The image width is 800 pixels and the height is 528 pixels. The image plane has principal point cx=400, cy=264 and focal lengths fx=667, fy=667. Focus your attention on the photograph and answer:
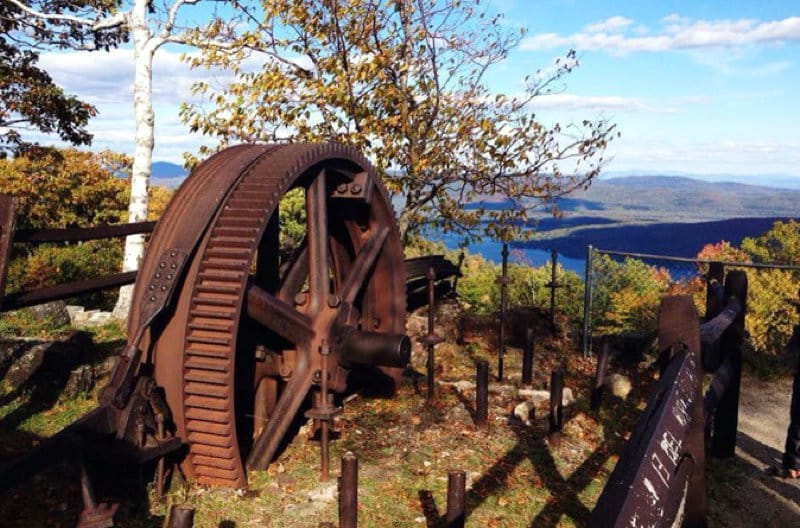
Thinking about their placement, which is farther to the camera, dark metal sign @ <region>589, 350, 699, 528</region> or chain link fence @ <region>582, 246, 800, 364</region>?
chain link fence @ <region>582, 246, 800, 364</region>

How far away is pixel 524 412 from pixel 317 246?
299cm

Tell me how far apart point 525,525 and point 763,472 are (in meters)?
2.89

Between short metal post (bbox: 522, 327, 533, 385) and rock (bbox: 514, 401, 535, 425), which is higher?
short metal post (bbox: 522, 327, 533, 385)

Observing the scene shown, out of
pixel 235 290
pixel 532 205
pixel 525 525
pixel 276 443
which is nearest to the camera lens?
pixel 235 290

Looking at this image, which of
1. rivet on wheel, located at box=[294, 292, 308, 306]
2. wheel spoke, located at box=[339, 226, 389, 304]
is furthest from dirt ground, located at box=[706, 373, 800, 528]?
rivet on wheel, located at box=[294, 292, 308, 306]

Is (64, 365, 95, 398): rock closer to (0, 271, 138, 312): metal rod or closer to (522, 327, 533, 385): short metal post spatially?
(0, 271, 138, 312): metal rod

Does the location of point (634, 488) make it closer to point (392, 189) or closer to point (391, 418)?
point (391, 418)

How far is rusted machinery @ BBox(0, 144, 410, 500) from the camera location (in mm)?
4352

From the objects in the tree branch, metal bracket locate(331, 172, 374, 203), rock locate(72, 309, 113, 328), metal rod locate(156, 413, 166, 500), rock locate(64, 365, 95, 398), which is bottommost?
rock locate(72, 309, 113, 328)

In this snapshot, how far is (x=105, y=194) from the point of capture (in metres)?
17.5

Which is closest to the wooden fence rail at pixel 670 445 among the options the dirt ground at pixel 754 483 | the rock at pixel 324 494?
the dirt ground at pixel 754 483

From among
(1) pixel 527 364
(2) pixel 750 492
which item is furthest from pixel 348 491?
(1) pixel 527 364

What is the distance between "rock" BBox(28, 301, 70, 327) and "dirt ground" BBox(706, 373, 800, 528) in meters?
9.67

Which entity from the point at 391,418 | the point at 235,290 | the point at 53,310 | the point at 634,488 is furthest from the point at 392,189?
the point at 634,488
